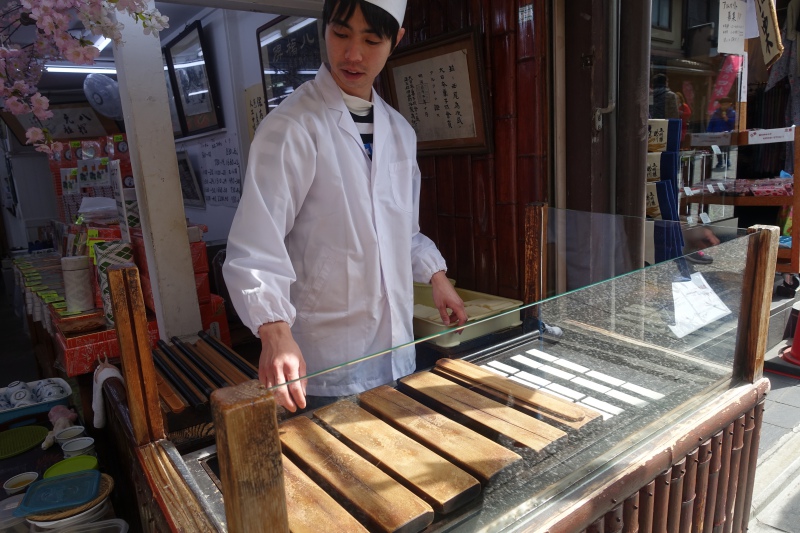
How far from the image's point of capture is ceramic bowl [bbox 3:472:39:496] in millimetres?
2297

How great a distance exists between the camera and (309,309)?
1.91 m

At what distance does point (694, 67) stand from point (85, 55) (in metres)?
4.12

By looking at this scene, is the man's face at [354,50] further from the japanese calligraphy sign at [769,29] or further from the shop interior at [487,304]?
the japanese calligraphy sign at [769,29]

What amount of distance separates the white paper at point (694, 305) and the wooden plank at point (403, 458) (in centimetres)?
108

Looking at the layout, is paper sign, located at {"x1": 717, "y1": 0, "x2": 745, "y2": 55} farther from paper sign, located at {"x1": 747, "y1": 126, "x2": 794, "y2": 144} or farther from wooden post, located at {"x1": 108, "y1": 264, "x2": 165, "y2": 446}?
wooden post, located at {"x1": 108, "y1": 264, "x2": 165, "y2": 446}

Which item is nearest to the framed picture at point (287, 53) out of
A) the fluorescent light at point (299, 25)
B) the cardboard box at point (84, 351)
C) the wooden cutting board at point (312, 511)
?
the fluorescent light at point (299, 25)

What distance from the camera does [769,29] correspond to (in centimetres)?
373

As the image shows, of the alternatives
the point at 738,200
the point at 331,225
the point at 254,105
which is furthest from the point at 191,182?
the point at 738,200

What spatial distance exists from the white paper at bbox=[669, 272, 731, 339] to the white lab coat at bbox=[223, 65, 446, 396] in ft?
2.88

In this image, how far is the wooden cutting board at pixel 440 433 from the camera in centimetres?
122

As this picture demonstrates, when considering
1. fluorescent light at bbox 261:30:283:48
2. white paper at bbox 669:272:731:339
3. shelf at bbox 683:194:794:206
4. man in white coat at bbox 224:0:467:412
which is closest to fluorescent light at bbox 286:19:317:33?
fluorescent light at bbox 261:30:283:48

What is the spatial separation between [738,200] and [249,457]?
16.9 feet

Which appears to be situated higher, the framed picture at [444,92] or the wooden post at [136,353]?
the framed picture at [444,92]

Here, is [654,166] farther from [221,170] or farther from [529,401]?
[221,170]
